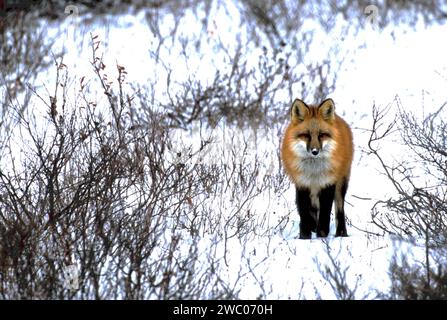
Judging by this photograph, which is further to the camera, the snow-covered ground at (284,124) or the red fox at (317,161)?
the red fox at (317,161)

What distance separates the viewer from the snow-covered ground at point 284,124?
5742 mm

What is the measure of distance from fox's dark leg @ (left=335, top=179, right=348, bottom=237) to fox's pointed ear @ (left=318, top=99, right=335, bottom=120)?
69cm

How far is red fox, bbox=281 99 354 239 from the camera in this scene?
7.32 metres

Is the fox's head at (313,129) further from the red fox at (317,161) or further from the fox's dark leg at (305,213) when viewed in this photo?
the fox's dark leg at (305,213)

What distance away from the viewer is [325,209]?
24.4ft

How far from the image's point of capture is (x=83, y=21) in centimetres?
1745

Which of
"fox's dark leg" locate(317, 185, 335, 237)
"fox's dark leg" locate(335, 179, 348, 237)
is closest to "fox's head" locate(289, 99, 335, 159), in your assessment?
"fox's dark leg" locate(317, 185, 335, 237)

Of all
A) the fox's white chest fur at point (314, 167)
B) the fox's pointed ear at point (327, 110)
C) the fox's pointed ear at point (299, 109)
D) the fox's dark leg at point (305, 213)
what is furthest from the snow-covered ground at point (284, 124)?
the fox's pointed ear at point (299, 109)

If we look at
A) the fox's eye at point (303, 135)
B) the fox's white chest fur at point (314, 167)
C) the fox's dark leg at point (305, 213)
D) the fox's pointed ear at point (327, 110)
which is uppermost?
the fox's pointed ear at point (327, 110)

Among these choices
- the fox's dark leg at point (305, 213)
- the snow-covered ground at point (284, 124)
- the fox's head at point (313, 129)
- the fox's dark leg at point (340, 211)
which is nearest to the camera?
the snow-covered ground at point (284, 124)

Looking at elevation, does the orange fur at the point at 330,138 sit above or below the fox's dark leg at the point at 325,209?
above

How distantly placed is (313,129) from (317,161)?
0.31 m

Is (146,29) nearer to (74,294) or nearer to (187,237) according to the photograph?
(187,237)
